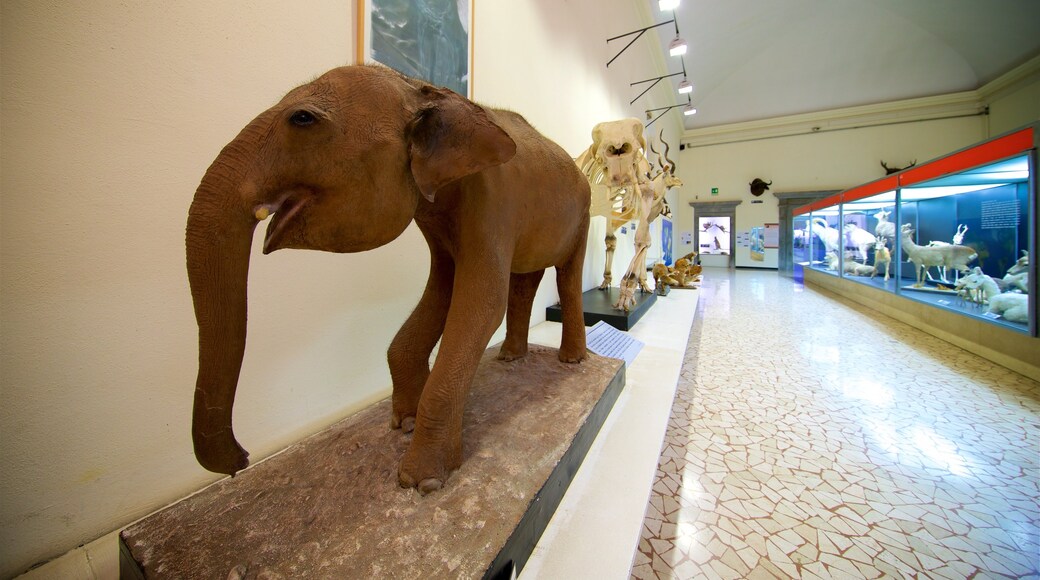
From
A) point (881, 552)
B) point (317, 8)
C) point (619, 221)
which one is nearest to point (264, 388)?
point (317, 8)

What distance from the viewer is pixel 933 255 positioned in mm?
3686

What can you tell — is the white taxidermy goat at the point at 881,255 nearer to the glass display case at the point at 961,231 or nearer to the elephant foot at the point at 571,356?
the glass display case at the point at 961,231

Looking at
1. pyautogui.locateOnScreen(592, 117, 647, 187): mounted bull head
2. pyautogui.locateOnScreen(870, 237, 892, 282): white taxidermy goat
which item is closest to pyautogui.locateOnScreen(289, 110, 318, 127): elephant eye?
pyautogui.locateOnScreen(592, 117, 647, 187): mounted bull head

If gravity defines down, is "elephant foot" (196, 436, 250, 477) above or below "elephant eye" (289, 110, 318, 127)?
below

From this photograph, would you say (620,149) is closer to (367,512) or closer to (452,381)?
(452,381)

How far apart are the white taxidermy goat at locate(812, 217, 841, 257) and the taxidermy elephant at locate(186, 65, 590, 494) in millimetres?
7130

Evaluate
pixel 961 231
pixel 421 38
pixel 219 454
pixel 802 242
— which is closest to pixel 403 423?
pixel 219 454

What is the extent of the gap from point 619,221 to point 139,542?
2.95m

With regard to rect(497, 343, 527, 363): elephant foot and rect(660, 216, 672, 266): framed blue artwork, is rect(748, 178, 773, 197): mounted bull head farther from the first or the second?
rect(497, 343, 527, 363): elephant foot

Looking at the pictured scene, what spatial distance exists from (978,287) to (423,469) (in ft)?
14.7

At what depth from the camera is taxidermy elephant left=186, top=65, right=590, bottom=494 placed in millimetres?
490

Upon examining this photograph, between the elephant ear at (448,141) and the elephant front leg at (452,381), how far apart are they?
0.21 m

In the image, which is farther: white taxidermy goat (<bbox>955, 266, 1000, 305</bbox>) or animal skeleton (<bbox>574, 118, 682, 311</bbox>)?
white taxidermy goat (<bbox>955, 266, 1000, 305</bbox>)

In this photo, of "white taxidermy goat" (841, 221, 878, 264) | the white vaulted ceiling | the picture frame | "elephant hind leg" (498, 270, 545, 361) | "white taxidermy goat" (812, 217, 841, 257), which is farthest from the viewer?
the white vaulted ceiling
